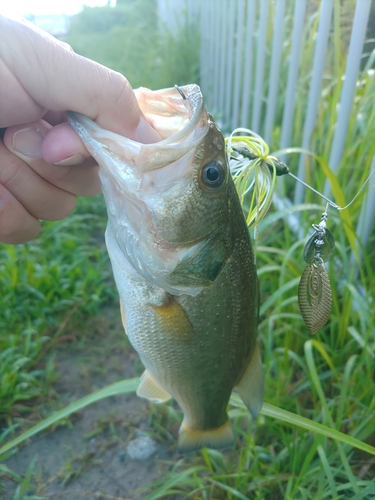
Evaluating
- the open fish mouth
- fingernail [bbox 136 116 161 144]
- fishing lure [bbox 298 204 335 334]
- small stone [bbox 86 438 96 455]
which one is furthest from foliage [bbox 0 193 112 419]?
fishing lure [bbox 298 204 335 334]

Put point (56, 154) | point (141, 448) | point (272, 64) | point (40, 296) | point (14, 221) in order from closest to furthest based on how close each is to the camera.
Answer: point (56, 154)
point (14, 221)
point (141, 448)
point (40, 296)
point (272, 64)

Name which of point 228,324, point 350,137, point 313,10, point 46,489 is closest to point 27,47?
point 228,324

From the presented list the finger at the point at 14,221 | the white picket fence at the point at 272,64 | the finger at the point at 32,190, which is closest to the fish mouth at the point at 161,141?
the finger at the point at 32,190

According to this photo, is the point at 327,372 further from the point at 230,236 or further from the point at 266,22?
the point at 266,22

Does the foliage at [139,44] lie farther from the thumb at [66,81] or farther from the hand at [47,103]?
the thumb at [66,81]

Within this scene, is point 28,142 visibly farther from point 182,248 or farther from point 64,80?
point 182,248

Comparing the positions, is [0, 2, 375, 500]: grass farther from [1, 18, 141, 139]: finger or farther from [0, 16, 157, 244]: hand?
[1, 18, 141, 139]: finger

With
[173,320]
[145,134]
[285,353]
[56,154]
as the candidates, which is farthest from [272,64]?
[173,320]
